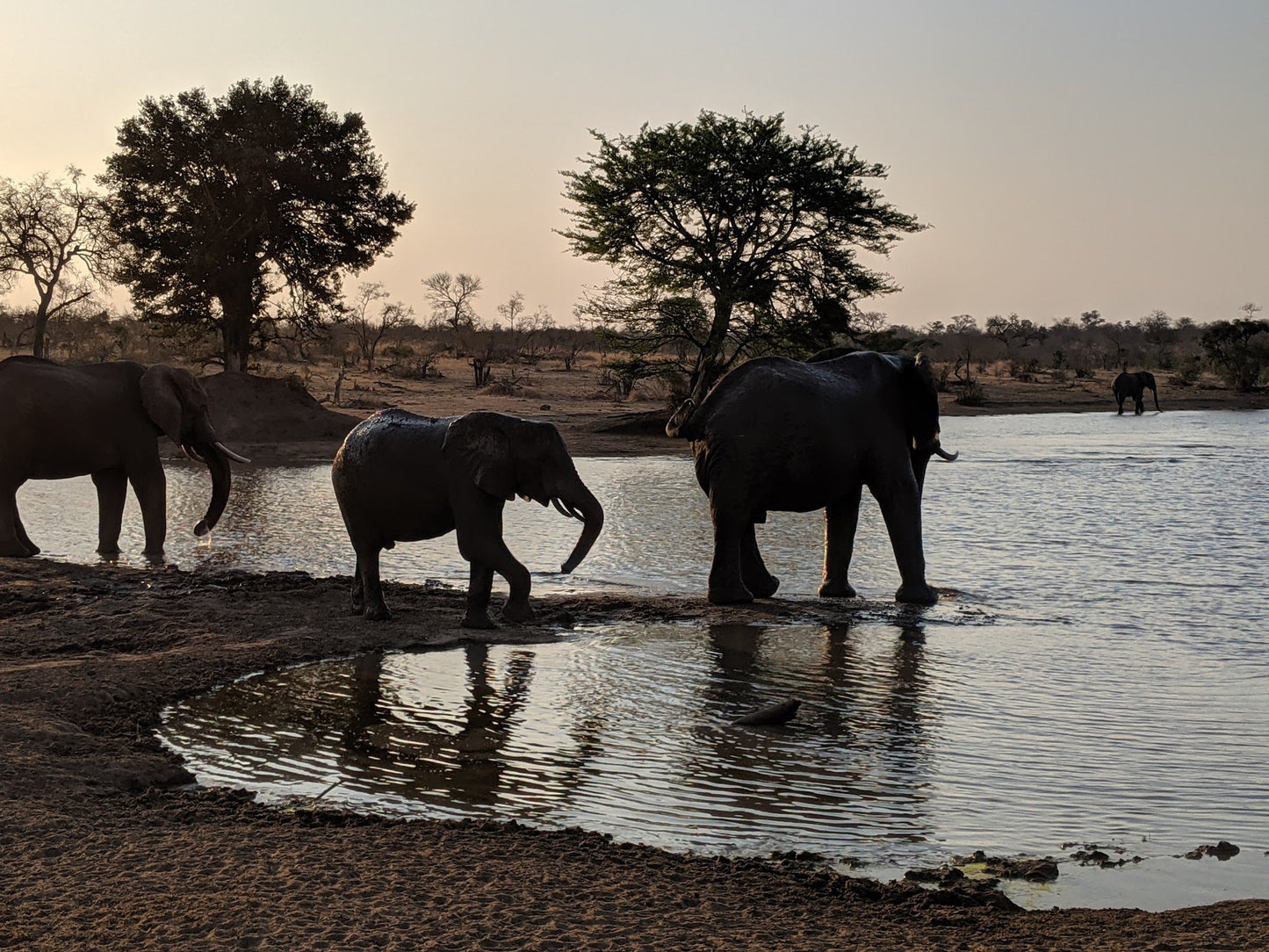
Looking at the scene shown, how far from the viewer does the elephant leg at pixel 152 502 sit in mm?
12070

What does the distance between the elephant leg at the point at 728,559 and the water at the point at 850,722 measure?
30.2 inches

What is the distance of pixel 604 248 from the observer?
33688 millimetres

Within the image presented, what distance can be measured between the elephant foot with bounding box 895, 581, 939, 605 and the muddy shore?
5.61 metres

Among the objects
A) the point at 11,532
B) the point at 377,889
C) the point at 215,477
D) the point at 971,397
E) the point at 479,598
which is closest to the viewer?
the point at 377,889

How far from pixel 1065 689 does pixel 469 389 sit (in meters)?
32.7

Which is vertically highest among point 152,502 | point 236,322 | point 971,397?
point 236,322

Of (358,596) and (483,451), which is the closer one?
(483,451)

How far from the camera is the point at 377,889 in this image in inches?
161

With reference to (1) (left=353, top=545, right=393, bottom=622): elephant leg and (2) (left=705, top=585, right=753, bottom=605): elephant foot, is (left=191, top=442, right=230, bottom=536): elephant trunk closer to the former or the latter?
(1) (left=353, top=545, right=393, bottom=622): elephant leg

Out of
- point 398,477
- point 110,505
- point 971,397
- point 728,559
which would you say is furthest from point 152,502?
point 971,397

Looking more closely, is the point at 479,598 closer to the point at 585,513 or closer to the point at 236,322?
the point at 585,513

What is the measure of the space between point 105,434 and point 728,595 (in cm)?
593

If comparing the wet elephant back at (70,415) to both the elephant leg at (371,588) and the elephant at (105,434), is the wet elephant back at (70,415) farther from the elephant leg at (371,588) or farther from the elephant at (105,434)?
the elephant leg at (371,588)

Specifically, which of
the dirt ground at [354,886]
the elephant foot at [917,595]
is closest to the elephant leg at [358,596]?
the dirt ground at [354,886]
